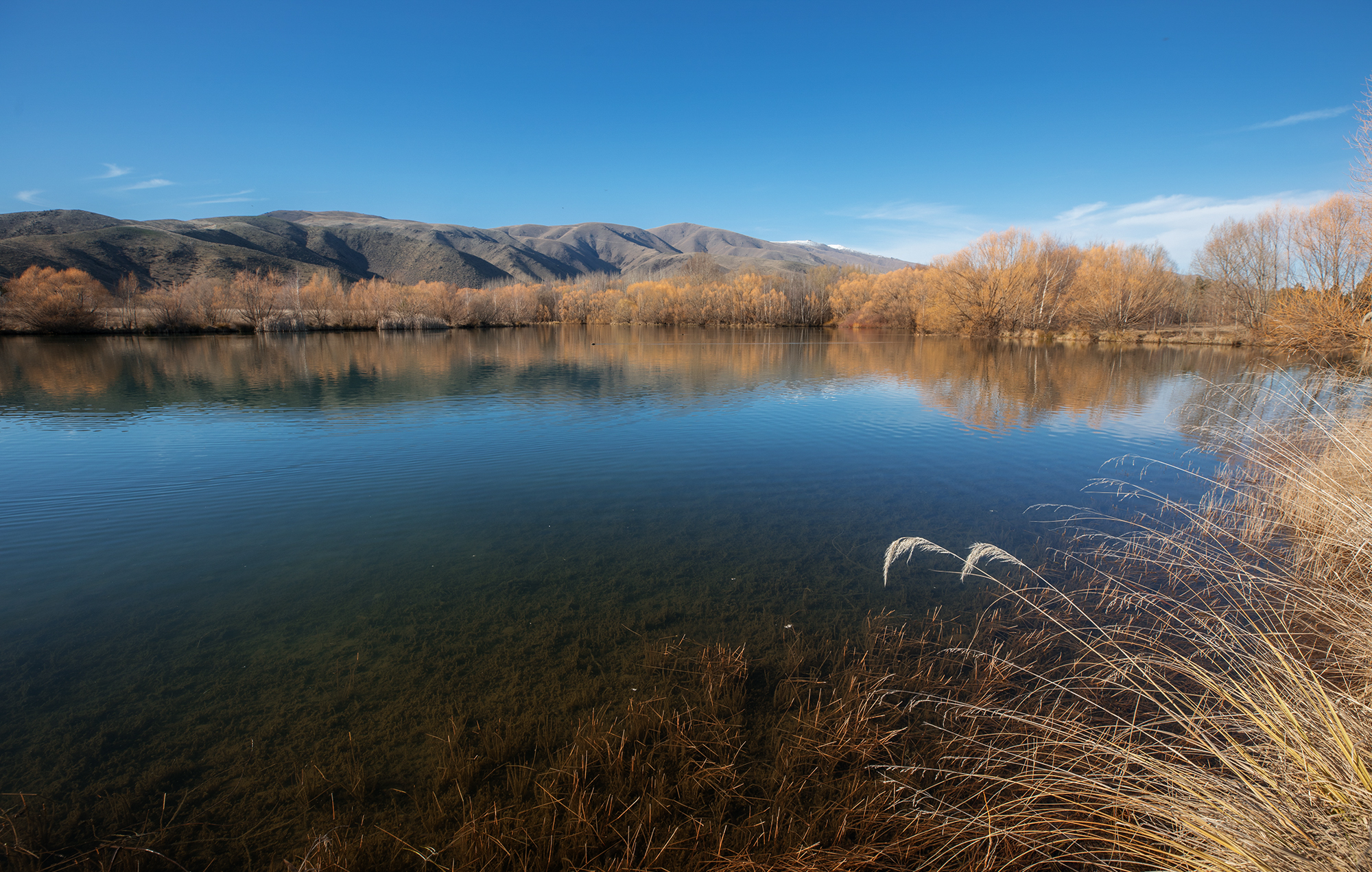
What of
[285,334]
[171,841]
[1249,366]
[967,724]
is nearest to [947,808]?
[967,724]

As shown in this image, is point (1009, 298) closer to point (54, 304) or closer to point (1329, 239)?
point (1329, 239)

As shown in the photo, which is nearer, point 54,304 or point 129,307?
point 54,304

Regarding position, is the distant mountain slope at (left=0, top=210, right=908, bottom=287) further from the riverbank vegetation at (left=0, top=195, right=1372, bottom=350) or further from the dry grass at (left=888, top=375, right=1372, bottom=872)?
the dry grass at (left=888, top=375, right=1372, bottom=872)

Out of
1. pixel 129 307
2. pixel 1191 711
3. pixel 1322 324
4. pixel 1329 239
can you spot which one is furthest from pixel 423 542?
pixel 129 307

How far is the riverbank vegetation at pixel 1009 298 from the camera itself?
1161 inches

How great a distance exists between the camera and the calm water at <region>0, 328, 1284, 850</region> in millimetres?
4480

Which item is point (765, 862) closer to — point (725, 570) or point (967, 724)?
point (967, 724)

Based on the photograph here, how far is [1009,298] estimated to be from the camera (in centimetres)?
5172

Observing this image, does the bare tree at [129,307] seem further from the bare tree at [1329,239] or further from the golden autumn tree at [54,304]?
the bare tree at [1329,239]

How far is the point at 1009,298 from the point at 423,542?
57.2 m

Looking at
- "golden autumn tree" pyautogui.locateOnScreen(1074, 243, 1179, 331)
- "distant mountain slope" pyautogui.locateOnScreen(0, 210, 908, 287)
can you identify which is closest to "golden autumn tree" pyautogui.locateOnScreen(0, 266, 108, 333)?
"distant mountain slope" pyautogui.locateOnScreen(0, 210, 908, 287)

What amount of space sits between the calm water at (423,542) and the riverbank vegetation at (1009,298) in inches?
517

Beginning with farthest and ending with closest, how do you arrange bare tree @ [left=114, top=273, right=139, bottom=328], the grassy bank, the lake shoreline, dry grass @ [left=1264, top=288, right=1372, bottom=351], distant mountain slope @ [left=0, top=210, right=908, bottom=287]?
1. distant mountain slope @ [left=0, top=210, right=908, bottom=287]
2. bare tree @ [left=114, top=273, right=139, bottom=328]
3. the lake shoreline
4. dry grass @ [left=1264, top=288, right=1372, bottom=351]
5. the grassy bank

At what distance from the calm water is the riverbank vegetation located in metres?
13.1
